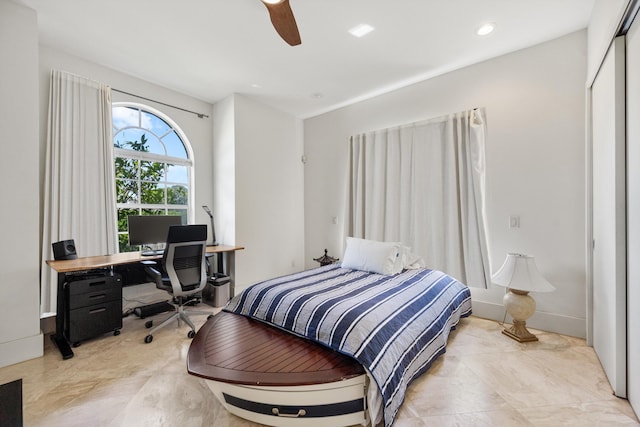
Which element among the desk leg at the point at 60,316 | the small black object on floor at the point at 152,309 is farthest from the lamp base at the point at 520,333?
the desk leg at the point at 60,316

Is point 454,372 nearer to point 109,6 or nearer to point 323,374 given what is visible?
point 323,374

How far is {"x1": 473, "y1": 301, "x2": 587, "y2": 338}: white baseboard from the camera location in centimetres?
255

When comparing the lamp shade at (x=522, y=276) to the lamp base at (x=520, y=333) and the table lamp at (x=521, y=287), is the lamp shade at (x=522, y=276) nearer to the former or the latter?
the table lamp at (x=521, y=287)

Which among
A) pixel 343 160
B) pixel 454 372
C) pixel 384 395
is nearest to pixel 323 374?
pixel 384 395

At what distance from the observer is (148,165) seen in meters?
3.62

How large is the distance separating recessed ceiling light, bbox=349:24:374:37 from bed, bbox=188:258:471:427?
2312 mm

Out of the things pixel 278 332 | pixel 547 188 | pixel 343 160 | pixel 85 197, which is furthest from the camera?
pixel 343 160

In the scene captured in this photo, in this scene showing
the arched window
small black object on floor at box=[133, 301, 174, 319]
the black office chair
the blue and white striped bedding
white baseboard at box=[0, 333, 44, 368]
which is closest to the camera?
the blue and white striped bedding

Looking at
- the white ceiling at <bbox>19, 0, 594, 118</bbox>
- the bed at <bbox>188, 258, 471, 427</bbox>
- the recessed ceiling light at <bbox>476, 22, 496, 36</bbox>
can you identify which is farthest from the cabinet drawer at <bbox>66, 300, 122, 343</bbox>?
the recessed ceiling light at <bbox>476, 22, 496, 36</bbox>

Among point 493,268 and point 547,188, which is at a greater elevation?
point 547,188

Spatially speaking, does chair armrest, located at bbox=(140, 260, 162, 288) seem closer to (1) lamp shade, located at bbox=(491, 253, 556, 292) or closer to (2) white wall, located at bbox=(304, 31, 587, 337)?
(1) lamp shade, located at bbox=(491, 253, 556, 292)

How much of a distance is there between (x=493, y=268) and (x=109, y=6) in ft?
14.2

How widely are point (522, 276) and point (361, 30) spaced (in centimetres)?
267

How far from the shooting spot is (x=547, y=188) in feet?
8.86
